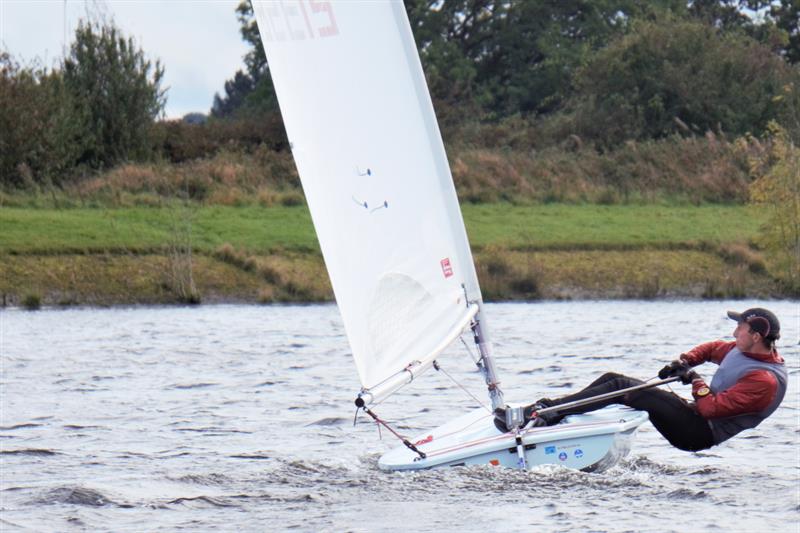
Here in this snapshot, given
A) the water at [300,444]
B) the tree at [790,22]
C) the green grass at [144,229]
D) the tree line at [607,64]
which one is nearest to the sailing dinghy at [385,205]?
the water at [300,444]

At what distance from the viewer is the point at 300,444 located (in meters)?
14.0

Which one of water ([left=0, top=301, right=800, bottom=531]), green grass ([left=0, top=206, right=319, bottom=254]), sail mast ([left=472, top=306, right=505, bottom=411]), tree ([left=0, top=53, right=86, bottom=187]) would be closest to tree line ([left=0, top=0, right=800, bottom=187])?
tree ([left=0, top=53, right=86, bottom=187])

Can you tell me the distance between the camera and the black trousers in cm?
1155

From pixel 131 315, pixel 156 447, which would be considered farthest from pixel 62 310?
pixel 156 447

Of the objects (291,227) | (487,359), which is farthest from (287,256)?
(487,359)

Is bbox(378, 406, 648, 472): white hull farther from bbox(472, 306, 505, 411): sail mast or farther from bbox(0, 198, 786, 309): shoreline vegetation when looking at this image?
bbox(0, 198, 786, 309): shoreline vegetation

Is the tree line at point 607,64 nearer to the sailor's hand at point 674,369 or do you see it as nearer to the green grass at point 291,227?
the green grass at point 291,227

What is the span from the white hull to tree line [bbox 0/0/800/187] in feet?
83.7

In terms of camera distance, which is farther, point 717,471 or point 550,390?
point 550,390

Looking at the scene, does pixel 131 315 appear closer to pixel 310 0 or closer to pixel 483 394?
pixel 483 394

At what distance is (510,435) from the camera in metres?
11.5

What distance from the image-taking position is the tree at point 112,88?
3997cm

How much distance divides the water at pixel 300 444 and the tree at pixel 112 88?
16.1m

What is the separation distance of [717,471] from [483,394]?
5.46m
